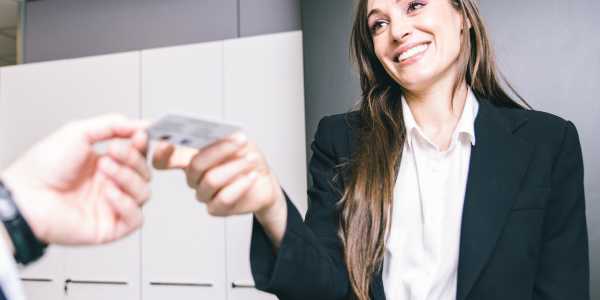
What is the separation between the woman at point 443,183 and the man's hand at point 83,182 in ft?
1.22

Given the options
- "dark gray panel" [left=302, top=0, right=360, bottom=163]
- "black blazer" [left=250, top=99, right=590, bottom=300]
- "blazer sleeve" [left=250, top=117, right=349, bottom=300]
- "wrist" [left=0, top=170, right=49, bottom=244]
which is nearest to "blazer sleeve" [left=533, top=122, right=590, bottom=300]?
"black blazer" [left=250, top=99, right=590, bottom=300]

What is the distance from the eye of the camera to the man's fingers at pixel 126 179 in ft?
2.13

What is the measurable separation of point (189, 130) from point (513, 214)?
86 centimetres

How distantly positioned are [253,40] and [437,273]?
85.4 inches

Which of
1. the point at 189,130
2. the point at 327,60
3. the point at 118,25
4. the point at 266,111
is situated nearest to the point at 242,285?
the point at 266,111

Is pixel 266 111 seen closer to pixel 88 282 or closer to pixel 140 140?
pixel 88 282

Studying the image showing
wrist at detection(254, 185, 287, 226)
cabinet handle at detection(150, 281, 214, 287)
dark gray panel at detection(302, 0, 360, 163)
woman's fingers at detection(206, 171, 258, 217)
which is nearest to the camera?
woman's fingers at detection(206, 171, 258, 217)

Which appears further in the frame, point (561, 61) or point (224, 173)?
point (561, 61)

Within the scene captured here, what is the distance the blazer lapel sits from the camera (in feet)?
3.33

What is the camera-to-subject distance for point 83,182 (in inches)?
27.8

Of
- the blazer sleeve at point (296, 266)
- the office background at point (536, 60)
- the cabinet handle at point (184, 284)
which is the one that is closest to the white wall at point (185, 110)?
the cabinet handle at point (184, 284)

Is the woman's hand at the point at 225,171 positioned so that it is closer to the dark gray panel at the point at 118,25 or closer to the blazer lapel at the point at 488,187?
the blazer lapel at the point at 488,187

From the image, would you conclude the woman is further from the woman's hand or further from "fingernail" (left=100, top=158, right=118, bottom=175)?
"fingernail" (left=100, top=158, right=118, bottom=175)

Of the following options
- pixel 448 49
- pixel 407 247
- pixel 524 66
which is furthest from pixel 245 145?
pixel 524 66
